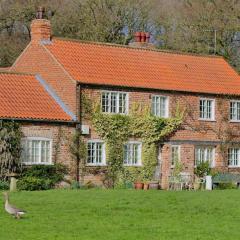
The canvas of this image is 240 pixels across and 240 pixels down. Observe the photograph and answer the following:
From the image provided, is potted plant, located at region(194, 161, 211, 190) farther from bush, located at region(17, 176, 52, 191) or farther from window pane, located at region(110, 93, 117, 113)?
bush, located at region(17, 176, 52, 191)

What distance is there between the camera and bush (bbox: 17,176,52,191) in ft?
114

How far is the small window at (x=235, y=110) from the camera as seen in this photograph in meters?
45.8

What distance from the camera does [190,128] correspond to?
4366cm

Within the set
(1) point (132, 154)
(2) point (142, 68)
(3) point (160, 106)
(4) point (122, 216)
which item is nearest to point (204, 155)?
(3) point (160, 106)

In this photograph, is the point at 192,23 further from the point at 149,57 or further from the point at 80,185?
the point at 80,185

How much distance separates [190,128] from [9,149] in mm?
11714

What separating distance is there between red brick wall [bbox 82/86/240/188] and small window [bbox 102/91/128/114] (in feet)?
0.98

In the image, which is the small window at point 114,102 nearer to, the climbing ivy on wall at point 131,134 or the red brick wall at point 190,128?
the red brick wall at point 190,128

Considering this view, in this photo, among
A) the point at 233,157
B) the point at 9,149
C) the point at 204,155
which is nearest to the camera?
the point at 9,149

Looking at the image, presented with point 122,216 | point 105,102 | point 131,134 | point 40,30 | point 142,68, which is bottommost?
point 122,216

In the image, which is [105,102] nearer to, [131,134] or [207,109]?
[131,134]

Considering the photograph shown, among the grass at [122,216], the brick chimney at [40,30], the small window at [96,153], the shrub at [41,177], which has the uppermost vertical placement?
the brick chimney at [40,30]

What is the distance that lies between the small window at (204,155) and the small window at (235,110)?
258 centimetres

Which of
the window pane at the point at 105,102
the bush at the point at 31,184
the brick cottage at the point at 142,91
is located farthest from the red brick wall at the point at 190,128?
the bush at the point at 31,184
